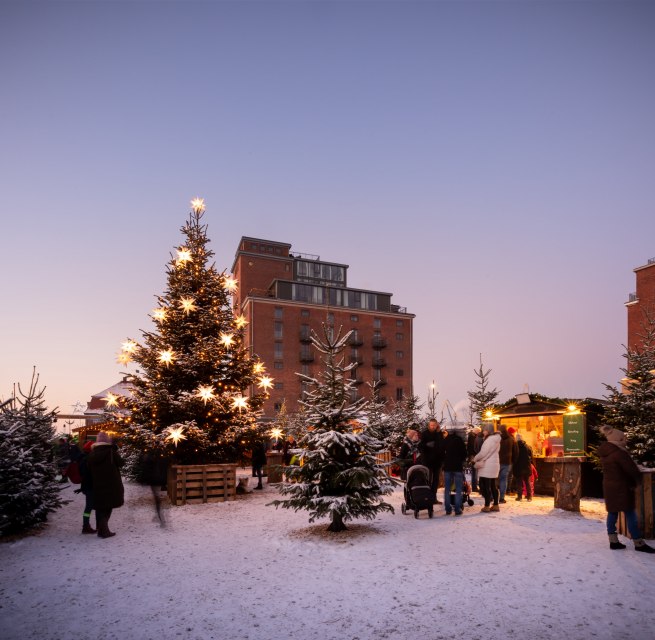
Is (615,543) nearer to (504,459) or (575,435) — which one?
(504,459)

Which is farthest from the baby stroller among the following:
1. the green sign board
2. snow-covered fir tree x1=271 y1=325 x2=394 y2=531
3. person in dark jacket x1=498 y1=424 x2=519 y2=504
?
the green sign board

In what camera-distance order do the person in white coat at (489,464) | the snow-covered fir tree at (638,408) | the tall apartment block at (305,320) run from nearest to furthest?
the person in white coat at (489,464), the snow-covered fir tree at (638,408), the tall apartment block at (305,320)

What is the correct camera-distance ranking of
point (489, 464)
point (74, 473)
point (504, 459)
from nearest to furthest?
point (74, 473) → point (489, 464) → point (504, 459)

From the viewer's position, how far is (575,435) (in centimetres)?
1412

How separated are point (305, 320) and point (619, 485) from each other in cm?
6502

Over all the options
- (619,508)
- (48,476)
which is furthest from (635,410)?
(48,476)

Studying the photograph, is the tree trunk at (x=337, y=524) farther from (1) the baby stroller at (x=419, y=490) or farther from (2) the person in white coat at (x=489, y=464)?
(2) the person in white coat at (x=489, y=464)

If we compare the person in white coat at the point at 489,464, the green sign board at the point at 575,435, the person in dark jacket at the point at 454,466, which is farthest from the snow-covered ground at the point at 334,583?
the green sign board at the point at 575,435

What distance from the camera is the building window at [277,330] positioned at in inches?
2744

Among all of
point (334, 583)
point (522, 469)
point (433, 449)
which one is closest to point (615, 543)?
point (334, 583)

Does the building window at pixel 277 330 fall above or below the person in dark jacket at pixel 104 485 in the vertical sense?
above

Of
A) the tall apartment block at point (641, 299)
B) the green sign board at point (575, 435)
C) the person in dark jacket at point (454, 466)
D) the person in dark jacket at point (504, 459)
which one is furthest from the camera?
the tall apartment block at point (641, 299)

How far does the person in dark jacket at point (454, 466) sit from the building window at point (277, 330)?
5924 centimetres

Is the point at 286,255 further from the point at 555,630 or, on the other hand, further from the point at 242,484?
the point at 555,630
